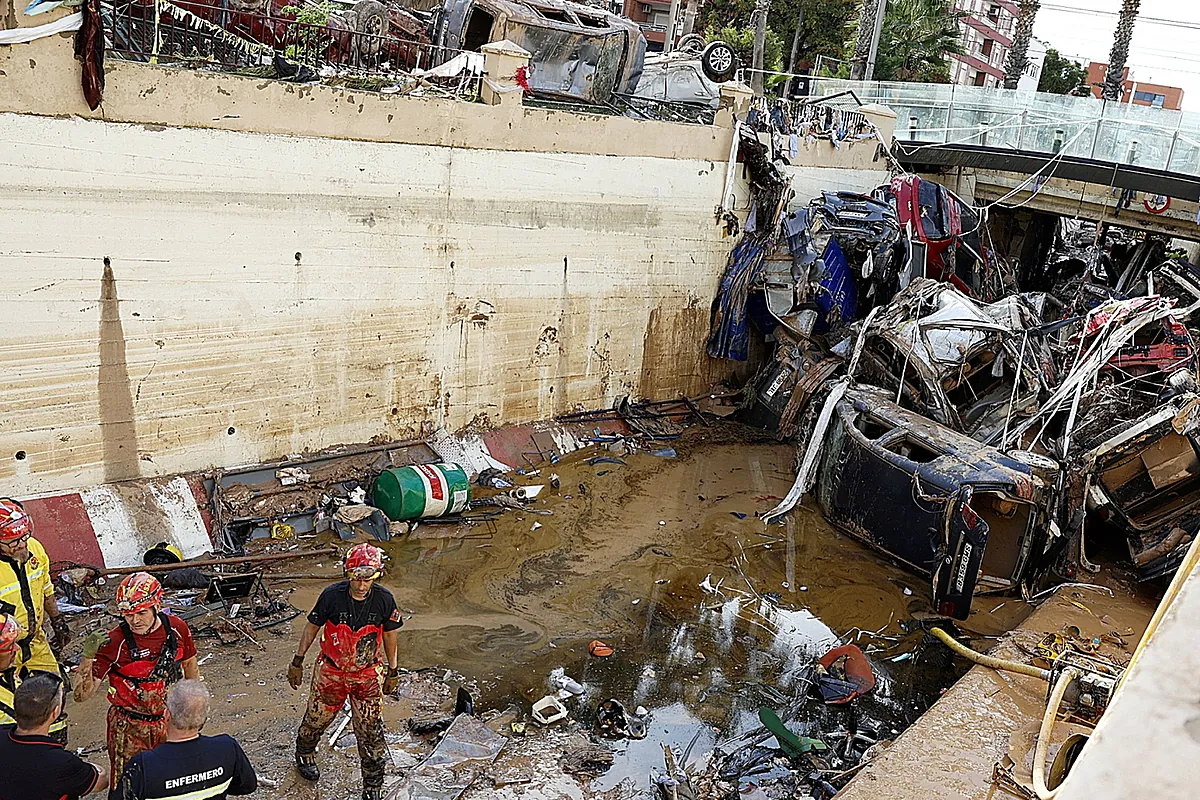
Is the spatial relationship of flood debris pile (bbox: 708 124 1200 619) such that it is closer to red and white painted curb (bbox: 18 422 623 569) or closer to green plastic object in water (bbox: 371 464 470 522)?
green plastic object in water (bbox: 371 464 470 522)

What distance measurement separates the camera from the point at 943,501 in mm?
9469

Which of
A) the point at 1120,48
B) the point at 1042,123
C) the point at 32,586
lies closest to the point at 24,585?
the point at 32,586

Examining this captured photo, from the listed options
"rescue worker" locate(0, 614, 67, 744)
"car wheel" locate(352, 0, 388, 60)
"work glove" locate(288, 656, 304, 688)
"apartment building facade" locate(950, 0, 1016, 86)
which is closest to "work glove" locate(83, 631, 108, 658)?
"work glove" locate(288, 656, 304, 688)

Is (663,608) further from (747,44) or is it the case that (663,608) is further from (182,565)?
(747,44)

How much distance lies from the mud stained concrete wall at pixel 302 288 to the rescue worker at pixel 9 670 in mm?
4405

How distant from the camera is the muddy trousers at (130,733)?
5129mm

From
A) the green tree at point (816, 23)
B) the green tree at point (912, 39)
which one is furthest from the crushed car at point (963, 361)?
the green tree at point (816, 23)

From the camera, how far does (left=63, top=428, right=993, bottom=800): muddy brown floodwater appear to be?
693 cm

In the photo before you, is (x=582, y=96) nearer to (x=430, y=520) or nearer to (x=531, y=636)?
(x=430, y=520)

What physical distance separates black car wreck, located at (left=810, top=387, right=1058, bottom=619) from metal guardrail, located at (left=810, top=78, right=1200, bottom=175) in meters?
9.07

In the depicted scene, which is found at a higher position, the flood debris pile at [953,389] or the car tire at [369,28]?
the car tire at [369,28]

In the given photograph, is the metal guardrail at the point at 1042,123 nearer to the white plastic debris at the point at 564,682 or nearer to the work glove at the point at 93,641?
the white plastic debris at the point at 564,682

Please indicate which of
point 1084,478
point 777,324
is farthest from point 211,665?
point 777,324

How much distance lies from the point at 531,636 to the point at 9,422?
513 cm
